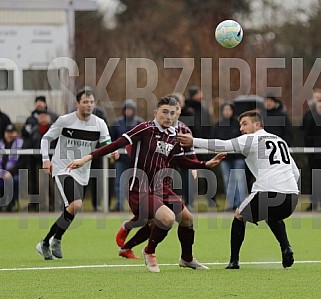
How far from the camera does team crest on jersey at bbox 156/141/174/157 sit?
11.0m

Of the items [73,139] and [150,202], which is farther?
[73,139]

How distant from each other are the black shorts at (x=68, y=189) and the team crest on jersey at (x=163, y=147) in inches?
74.2

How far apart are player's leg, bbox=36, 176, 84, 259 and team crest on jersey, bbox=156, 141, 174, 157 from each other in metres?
1.83

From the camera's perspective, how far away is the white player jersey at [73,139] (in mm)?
12664

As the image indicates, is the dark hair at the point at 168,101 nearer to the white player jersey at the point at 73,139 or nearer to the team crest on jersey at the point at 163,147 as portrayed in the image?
the team crest on jersey at the point at 163,147

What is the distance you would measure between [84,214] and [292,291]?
10091mm

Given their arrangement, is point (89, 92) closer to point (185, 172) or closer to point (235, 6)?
point (185, 172)

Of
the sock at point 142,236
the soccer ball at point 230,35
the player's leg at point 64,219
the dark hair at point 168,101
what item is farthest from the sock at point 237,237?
the soccer ball at point 230,35

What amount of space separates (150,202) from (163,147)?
631 mm

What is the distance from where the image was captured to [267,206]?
10.8m

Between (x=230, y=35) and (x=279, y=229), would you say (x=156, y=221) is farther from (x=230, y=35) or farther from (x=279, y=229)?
(x=230, y=35)

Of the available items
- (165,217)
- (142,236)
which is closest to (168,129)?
(165,217)

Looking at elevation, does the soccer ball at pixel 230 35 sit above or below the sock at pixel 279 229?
above

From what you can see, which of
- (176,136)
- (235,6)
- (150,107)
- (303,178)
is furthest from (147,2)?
(176,136)
